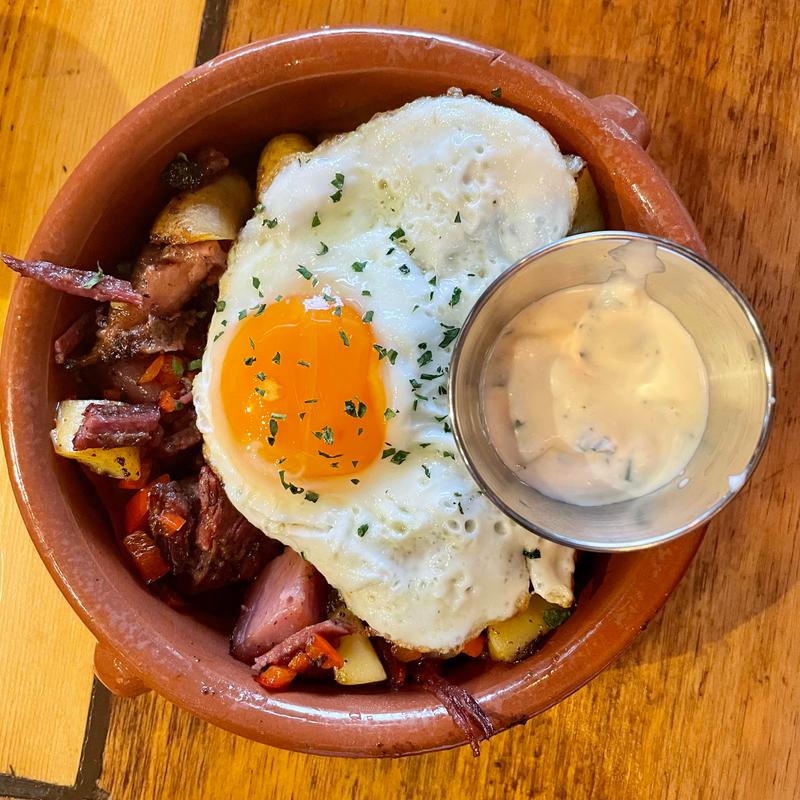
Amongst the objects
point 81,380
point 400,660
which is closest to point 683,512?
point 400,660

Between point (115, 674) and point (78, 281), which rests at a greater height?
point (78, 281)

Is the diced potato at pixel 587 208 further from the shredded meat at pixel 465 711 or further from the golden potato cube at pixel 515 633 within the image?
the shredded meat at pixel 465 711

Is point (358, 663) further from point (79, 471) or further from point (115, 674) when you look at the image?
point (79, 471)

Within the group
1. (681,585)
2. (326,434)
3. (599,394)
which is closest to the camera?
(599,394)

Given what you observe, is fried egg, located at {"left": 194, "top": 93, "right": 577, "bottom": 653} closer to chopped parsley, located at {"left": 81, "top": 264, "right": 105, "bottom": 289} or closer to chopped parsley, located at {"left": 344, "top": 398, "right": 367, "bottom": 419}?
chopped parsley, located at {"left": 344, "top": 398, "right": 367, "bottom": 419}

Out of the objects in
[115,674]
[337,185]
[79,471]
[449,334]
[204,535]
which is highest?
[337,185]

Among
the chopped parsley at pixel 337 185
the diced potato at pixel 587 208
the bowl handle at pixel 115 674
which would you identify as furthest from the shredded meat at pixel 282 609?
the diced potato at pixel 587 208

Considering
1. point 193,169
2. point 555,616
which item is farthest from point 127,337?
point 555,616

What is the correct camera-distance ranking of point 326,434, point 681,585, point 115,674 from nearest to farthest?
point 326,434 < point 115,674 < point 681,585
